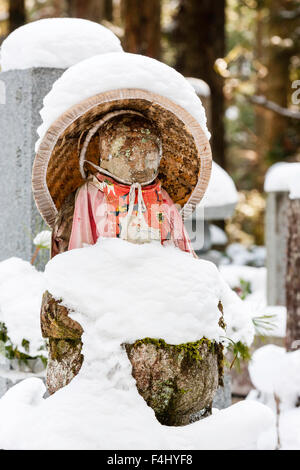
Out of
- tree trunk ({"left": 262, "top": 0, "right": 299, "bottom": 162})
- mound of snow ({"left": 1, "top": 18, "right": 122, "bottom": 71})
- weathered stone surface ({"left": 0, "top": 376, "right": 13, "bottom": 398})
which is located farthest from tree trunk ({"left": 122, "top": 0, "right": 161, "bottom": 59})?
weathered stone surface ({"left": 0, "top": 376, "right": 13, "bottom": 398})

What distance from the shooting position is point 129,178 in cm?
242

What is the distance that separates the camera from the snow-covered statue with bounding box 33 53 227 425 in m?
2.19

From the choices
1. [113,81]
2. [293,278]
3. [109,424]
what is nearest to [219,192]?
[293,278]

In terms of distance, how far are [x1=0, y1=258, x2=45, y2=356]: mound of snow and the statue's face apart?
0.89m

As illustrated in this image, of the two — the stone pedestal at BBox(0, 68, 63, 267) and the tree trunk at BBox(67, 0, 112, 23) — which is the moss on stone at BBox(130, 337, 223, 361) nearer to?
the stone pedestal at BBox(0, 68, 63, 267)

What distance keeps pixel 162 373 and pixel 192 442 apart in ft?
0.87

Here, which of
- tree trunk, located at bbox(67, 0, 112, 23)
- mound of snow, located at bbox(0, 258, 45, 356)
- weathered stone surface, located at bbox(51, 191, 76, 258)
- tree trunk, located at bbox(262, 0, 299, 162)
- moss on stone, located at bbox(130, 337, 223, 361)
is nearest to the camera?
moss on stone, located at bbox(130, 337, 223, 361)

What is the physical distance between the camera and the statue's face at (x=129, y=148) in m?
2.40

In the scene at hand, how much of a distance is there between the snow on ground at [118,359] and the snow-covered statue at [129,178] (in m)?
0.05

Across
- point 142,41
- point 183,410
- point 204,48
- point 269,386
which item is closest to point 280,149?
point 204,48

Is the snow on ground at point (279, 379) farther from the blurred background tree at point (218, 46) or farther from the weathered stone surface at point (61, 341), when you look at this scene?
the blurred background tree at point (218, 46)

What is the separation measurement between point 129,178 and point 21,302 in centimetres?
109

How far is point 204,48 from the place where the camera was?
10.6 metres

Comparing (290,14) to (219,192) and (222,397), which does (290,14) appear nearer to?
(219,192)
